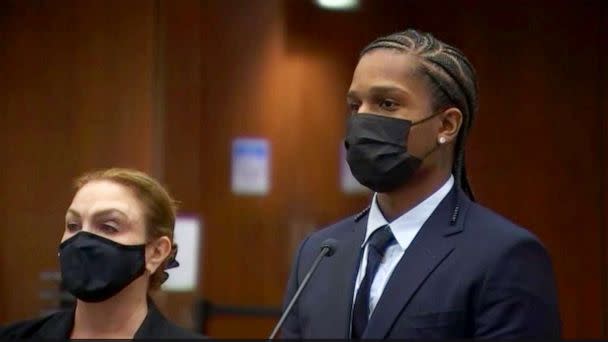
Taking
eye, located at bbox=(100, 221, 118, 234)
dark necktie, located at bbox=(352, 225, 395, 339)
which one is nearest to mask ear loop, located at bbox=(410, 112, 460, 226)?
dark necktie, located at bbox=(352, 225, 395, 339)

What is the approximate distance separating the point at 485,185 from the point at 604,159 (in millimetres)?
452

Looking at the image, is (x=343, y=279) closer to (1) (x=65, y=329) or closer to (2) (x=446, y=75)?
(2) (x=446, y=75)

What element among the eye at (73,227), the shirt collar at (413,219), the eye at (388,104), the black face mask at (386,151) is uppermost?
the eye at (388,104)

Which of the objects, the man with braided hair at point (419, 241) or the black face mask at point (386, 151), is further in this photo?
the black face mask at point (386, 151)

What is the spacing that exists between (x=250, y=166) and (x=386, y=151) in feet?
7.98

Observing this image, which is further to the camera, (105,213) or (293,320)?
(105,213)

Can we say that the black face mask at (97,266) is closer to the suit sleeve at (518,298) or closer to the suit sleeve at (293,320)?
the suit sleeve at (293,320)

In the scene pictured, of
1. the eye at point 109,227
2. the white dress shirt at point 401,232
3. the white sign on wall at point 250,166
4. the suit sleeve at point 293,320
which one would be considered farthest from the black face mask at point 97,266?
the white sign on wall at point 250,166

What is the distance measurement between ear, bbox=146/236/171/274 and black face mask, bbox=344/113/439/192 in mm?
476

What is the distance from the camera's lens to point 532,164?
460cm

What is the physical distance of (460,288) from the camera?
2047mm

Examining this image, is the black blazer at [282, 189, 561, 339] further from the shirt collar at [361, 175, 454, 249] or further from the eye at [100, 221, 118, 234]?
the eye at [100, 221, 118, 234]

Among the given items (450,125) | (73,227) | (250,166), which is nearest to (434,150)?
(450,125)

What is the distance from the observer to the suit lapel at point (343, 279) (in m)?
2.15
